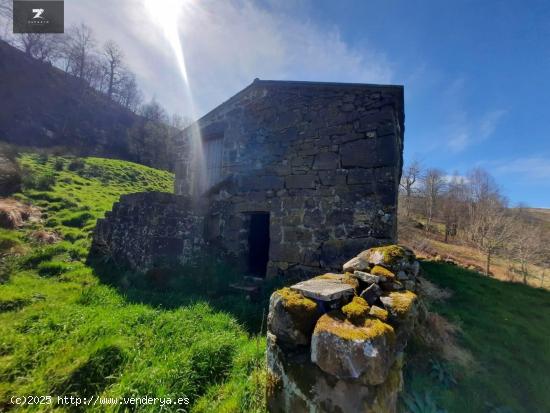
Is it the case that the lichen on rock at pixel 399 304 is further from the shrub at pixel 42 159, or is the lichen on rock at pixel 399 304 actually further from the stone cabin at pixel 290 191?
the shrub at pixel 42 159

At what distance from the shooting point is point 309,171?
6172 mm

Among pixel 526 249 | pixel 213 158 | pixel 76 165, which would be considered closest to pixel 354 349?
pixel 213 158

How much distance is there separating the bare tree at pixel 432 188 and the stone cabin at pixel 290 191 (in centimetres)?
2871

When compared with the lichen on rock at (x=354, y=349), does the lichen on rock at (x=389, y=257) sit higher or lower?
higher

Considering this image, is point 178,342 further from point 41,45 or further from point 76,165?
point 41,45

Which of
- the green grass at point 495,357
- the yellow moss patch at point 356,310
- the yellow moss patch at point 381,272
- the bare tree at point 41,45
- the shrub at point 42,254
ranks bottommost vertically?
the green grass at point 495,357

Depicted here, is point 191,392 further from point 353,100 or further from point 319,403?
point 353,100

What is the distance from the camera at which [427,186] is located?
104 ft

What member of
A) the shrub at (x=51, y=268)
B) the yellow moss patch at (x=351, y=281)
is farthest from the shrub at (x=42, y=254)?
the yellow moss patch at (x=351, y=281)

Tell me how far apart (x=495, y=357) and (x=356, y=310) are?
13.0ft

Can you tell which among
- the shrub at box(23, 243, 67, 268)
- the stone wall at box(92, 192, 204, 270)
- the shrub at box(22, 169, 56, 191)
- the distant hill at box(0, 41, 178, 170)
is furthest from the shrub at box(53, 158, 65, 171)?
the stone wall at box(92, 192, 204, 270)

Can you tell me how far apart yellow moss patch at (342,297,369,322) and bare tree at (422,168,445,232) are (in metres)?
32.9

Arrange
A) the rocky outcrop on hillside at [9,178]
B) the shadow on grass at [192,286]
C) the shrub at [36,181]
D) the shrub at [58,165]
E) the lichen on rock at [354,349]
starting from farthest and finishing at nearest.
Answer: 1. the shrub at [58,165]
2. the shrub at [36,181]
3. the rocky outcrop on hillside at [9,178]
4. the shadow on grass at [192,286]
5. the lichen on rock at [354,349]

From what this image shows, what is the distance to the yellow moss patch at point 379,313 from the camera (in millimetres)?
2207
